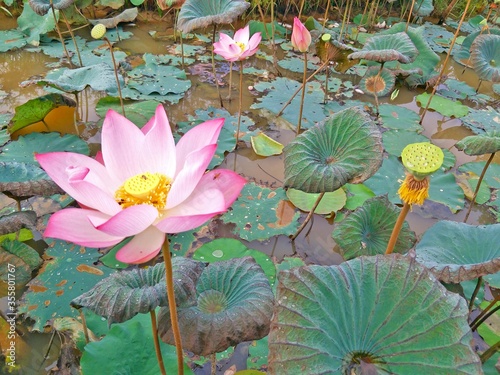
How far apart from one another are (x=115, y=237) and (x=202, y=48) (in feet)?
13.5

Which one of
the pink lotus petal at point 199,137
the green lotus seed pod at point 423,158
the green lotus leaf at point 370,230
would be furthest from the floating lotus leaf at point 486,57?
the pink lotus petal at point 199,137

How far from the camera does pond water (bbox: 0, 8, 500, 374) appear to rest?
8.08 feet

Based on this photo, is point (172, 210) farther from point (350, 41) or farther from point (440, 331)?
point (350, 41)

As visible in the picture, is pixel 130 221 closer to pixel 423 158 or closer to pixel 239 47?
pixel 423 158

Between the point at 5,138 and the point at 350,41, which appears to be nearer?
the point at 5,138

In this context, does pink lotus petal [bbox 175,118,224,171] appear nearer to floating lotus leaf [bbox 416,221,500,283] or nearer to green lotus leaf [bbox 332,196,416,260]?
floating lotus leaf [bbox 416,221,500,283]

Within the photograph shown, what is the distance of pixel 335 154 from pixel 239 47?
1384mm

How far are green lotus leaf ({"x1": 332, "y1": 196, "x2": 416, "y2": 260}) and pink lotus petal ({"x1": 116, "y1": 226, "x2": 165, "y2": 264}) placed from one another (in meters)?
1.35

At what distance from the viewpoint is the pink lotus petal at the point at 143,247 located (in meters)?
0.88

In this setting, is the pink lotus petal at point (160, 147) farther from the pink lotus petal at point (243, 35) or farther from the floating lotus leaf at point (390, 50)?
the floating lotus leaf at point (390, 50)

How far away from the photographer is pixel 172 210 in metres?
1.00

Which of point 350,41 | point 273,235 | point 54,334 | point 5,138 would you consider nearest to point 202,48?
point 350,41

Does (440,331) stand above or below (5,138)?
above

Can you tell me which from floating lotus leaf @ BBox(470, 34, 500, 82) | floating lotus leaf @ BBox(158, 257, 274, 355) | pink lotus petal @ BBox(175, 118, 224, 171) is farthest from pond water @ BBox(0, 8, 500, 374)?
pink lotus petal @ BBox(175, 118, 224, 171)
